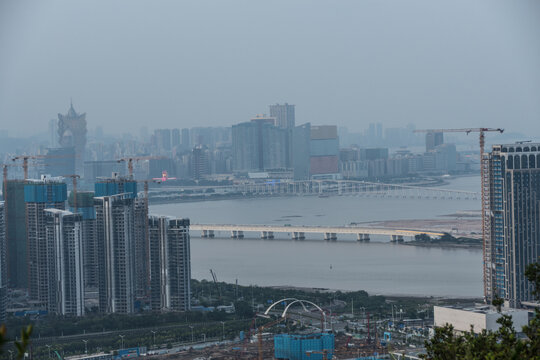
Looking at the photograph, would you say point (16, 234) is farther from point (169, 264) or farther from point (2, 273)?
point (169, 264)

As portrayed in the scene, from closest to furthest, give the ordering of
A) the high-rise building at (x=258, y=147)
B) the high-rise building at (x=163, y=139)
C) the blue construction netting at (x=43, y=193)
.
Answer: the blue construction netting at (x=43, y=193), the high-rise building at (x=258, y=147), the high-rise building at (x=163, y=139)

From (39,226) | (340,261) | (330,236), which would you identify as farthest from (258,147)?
(39,226)

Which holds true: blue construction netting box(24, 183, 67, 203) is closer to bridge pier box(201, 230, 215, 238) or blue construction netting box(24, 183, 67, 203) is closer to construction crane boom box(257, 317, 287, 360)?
construction crane boom box(257, 317, 287, 360)

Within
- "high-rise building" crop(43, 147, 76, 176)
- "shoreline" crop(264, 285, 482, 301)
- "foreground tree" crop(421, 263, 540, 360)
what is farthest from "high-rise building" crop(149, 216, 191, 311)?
"high-rise building" crop(43, 147, 76, 176)

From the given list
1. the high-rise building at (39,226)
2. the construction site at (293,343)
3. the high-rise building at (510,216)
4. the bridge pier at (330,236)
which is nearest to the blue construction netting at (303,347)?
the construction site at (293,343)

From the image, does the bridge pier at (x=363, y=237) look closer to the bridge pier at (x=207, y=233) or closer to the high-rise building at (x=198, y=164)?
the bridge pier at (x=207, y=233)

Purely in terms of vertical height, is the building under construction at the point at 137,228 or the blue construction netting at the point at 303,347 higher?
the building under construction at the point at 137,228

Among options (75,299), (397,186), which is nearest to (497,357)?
(75,299)
